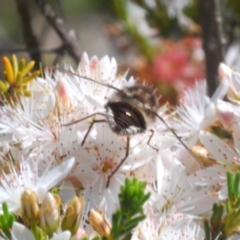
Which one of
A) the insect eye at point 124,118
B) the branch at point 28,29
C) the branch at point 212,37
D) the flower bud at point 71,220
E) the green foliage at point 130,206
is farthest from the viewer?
the branch at point 28,29

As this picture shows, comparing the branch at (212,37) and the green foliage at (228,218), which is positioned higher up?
the branch at (212,37)

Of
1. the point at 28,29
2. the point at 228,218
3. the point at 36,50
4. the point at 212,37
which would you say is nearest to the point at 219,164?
the point at 228,218

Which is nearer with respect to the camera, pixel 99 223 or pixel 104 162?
pixel 99 223

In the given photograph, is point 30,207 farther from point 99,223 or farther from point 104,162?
point 104,162

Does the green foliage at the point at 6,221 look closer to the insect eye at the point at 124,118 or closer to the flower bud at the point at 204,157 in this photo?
the insect eye at the point at 124,118

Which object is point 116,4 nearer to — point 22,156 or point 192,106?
point 192,106

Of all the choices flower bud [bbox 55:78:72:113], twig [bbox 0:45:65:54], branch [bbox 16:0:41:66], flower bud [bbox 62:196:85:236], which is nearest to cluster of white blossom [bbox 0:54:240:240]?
flower bud [bbox 55:78:72:113]

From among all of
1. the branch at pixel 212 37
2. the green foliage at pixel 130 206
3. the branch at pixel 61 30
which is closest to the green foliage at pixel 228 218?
the green foliage at pixel 130 206

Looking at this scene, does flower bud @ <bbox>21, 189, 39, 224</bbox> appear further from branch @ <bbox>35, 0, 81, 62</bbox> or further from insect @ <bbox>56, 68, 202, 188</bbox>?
branch @ <bbox>35, 0, 81, 62</bbox>
